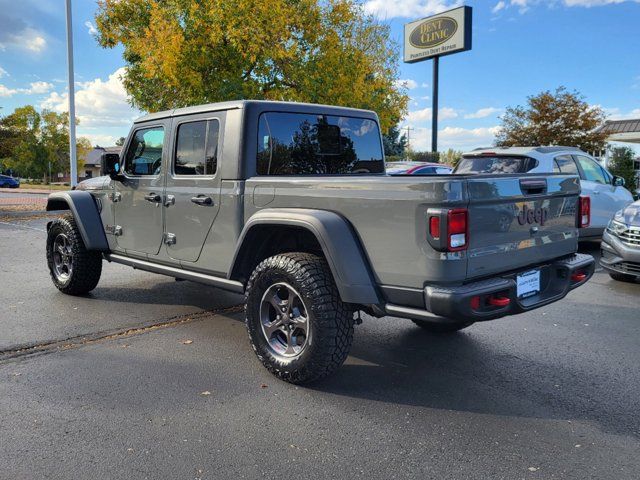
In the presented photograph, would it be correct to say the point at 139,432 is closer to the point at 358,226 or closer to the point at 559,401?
the point at 358,226

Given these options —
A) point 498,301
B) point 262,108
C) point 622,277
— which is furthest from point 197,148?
point 622,277

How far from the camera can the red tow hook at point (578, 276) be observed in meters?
4.01

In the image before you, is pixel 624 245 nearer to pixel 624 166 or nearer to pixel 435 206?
pixel 435 206

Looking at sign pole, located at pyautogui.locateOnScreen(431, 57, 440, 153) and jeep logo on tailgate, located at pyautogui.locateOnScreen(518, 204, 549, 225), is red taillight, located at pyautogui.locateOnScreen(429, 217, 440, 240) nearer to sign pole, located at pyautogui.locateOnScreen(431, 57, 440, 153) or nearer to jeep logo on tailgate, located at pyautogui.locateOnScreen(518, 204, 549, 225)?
jeep logo on tailgate, located at pyautogui.locateOnScreen(518, 204, 549, 225)

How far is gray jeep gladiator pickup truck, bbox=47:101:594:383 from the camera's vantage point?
127 inches

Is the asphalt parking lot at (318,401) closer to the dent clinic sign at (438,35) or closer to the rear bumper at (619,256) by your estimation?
the rear bumper at (619,256)

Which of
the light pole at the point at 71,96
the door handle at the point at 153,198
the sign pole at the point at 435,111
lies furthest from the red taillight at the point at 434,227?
the sign pole at the point at 435,111

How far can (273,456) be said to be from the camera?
2842 millimetres

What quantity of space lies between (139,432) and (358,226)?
1751 millimetres

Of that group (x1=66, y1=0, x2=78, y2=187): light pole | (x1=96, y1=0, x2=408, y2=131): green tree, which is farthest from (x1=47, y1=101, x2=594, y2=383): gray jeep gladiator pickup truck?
(x1=66, y1=0, x2=78, y2=187): light pole

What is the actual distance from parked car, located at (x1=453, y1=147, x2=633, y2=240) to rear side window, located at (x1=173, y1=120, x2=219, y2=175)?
194 inches

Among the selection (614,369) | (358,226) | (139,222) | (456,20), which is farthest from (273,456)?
(456,20)

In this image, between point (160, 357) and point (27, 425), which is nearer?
point (27, 425)

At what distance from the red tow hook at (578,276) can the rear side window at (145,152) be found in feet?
11.6
